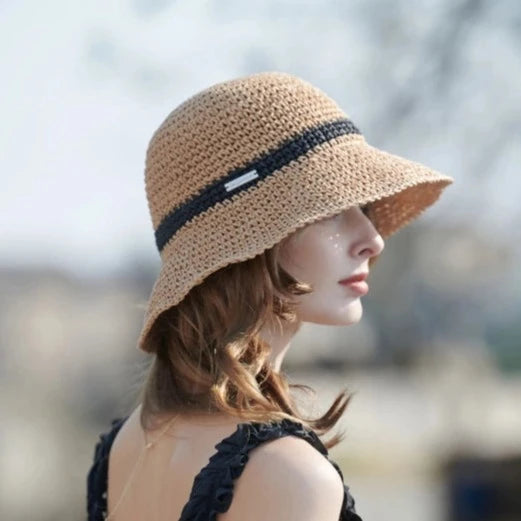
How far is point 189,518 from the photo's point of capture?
6.25 ft

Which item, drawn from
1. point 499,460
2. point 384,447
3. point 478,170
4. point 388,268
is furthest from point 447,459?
point 384,447

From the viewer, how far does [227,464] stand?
73.6 inches

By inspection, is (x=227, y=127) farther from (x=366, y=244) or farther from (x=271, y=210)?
(x=366, y=244)

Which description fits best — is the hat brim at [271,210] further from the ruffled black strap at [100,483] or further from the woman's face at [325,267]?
the ruffled black strap at [100,483]

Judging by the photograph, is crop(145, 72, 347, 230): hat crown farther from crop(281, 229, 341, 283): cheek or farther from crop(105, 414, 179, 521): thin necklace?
crop(105, 414, 179, 521): thin necklace

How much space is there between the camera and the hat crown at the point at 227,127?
2107mm

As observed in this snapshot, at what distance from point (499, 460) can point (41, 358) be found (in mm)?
2417

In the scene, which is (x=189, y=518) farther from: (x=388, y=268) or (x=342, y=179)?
(x=388, y=268)

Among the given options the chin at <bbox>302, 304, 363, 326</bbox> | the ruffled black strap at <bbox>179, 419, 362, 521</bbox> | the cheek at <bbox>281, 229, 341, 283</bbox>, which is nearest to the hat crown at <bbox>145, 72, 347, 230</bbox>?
the cheek at <bbox>281, 229, 341, 283</bbox>

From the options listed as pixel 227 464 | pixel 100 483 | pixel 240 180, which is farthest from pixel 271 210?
pixel 100 483

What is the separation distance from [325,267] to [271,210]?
120mm

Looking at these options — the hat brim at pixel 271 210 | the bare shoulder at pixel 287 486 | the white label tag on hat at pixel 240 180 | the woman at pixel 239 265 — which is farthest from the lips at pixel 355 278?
the bare shoulder at pixel 287 486

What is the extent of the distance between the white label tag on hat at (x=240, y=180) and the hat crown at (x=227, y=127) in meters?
0.02

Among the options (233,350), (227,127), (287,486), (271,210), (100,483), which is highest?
(227,127)
